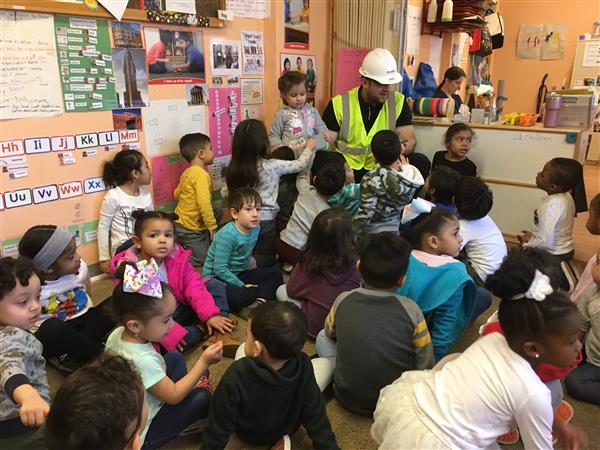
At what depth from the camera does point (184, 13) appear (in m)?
2.79

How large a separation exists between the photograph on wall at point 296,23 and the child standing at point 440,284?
2.16 metres

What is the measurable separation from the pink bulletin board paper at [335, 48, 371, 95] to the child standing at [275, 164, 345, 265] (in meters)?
1.32

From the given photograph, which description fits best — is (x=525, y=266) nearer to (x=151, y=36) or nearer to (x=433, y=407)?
(x=433, y=407)

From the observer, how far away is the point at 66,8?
7.21 ft

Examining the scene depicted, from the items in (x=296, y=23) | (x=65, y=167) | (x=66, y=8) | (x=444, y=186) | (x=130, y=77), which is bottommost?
(x=444, y=186)

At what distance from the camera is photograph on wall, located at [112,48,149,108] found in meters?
2.52

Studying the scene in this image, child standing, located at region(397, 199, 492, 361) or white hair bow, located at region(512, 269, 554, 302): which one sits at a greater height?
white hair bow, located at region(512, 269, 554, 302)

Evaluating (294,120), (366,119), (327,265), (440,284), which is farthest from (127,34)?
(440,284)

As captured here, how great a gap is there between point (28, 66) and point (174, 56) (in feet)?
2.80

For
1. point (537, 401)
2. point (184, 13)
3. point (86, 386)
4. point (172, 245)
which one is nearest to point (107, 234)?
point (172, 245)

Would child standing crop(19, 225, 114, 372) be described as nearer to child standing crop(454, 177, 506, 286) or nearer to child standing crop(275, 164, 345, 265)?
child standing crop(275, 164, 345, 265)

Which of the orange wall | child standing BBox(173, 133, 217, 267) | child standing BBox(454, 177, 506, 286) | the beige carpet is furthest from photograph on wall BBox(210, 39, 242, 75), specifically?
the orange wall

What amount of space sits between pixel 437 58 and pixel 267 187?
2.85 m

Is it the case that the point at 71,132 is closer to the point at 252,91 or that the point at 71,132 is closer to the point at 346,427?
the point at 252,91
